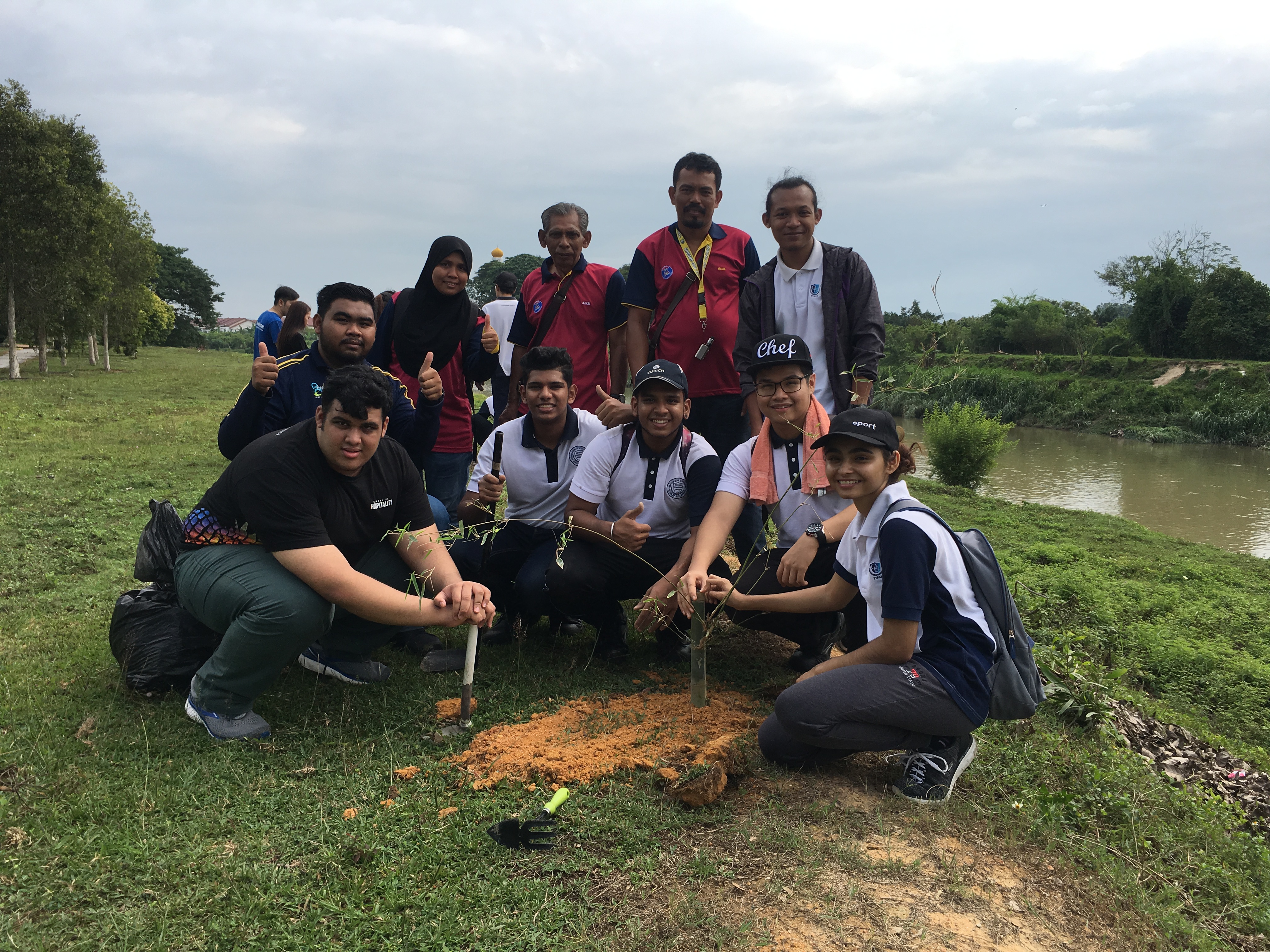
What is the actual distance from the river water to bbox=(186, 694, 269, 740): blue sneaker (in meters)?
13.6

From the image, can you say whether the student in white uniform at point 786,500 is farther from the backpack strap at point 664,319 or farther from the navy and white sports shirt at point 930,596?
the backpack strap at point 664,319

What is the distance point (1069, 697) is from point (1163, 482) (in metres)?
18.1

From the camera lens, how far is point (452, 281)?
5.17 m

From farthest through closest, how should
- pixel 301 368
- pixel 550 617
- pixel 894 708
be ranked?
pixel 550 617 → pixel 301 368 → pixel 894 708

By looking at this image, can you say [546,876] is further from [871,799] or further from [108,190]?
[108,190]

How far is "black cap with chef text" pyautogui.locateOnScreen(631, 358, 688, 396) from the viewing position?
14.0ft

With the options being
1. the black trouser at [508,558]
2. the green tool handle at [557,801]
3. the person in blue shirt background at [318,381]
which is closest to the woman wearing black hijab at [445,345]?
the person in blue shirt background at [318,381]

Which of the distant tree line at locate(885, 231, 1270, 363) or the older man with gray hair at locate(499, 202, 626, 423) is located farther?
the distant tree line at locate(885, 231, 1270, 363)

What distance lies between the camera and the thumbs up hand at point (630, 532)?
4.23 meters

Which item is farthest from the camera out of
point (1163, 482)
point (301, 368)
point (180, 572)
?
point (1163, 482)

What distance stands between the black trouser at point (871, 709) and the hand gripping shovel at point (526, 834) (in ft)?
3.29

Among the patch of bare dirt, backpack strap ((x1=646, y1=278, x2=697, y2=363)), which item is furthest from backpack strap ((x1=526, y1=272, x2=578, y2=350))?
the patch of bare dirt

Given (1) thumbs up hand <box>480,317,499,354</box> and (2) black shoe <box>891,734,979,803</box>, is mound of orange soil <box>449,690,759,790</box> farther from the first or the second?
(1) thumbs up hand <box>480,317,499,354</box>

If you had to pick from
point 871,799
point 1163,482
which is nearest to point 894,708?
point 871,799
